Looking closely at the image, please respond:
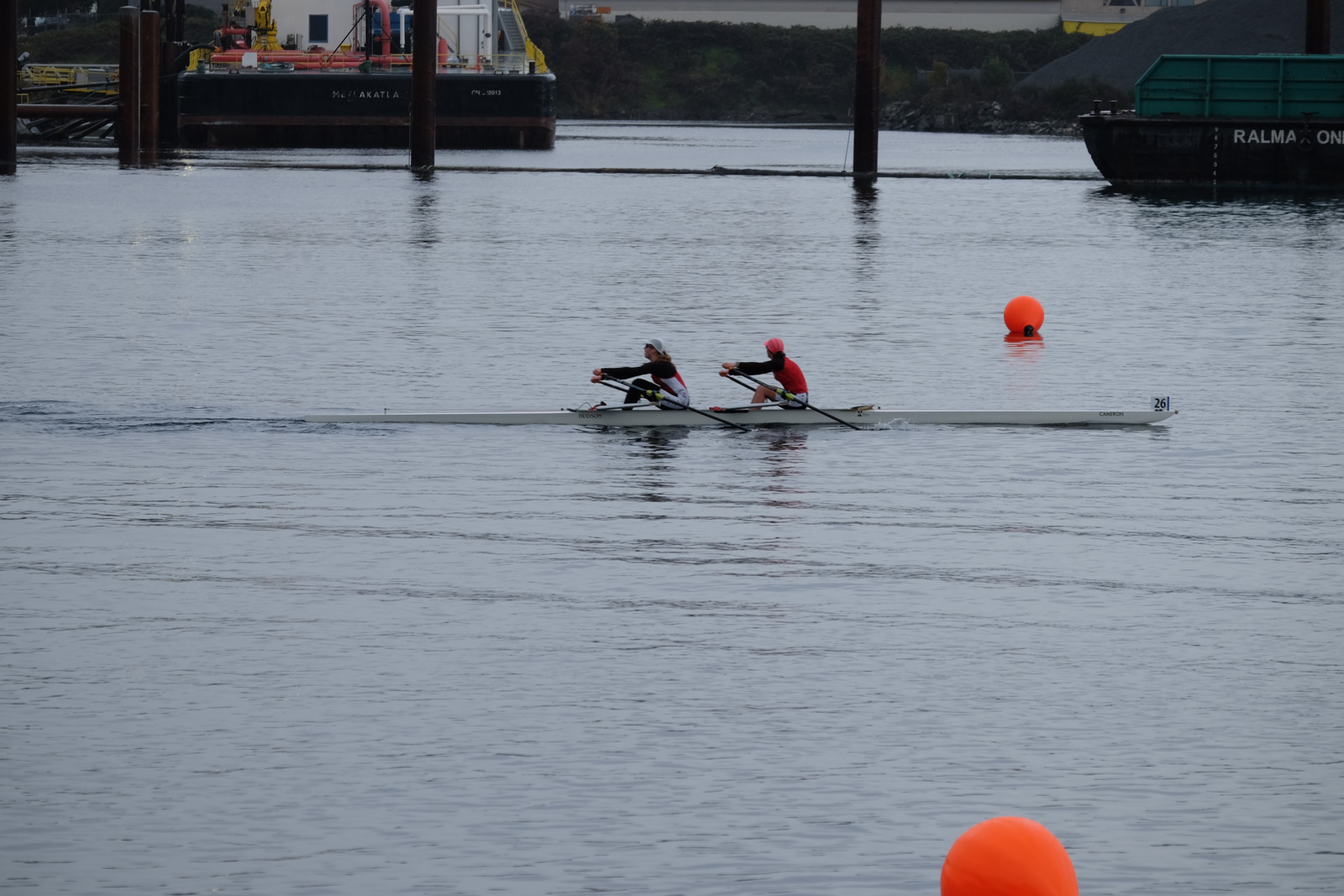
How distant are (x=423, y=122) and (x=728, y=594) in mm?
54231

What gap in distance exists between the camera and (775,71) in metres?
184

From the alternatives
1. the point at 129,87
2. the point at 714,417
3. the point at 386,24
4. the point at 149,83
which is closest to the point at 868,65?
the point at 129,87

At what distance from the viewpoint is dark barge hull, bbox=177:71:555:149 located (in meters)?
95.6

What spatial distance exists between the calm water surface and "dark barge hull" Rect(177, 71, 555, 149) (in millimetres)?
63493

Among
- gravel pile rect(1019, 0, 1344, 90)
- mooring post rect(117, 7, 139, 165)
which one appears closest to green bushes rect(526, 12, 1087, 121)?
gravel pile rect(1019, 0, 1344, 90)

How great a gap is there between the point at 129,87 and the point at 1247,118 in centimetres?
3881

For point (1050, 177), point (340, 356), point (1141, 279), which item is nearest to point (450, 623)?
point (340, 356)

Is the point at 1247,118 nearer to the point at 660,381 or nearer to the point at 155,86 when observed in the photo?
the point at 155,86

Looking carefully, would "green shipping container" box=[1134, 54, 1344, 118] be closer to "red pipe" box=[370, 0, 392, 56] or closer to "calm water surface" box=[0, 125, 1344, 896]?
"calm water surface" box=[0, 125, 1344, 896]

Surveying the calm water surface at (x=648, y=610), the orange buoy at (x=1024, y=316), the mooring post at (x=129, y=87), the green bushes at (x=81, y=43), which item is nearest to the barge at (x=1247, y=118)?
the mooring post at (x=129, y=87)

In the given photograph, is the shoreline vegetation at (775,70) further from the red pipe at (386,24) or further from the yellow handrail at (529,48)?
the red pipe at (386,24)

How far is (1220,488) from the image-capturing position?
19672mm

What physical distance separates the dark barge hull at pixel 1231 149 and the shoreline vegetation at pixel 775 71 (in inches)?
3996

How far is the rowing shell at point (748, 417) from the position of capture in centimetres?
2291
